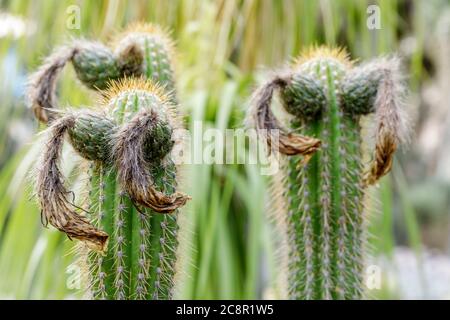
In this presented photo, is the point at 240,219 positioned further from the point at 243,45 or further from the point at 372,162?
the point at 372,162

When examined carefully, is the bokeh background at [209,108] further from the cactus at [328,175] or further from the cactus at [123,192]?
the cactus at [123,192]

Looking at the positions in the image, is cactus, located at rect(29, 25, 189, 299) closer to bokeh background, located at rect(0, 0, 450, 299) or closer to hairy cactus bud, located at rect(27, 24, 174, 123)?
hairy cactus bud, located at rect(27, 24, 174, 123)

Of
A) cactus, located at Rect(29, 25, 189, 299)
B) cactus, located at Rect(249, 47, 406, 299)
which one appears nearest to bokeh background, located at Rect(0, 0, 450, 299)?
cactus, located at Rect(249, 47, 406, 299)

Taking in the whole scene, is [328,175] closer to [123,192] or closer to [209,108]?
[123,192]

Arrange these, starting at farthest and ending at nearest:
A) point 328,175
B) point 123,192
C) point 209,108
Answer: point 209,108 → point 328,175 → point 123,192

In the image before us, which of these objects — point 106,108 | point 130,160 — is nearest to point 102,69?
point 106,108

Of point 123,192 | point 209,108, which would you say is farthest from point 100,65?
point 209,108

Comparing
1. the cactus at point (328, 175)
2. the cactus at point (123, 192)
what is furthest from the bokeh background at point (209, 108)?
the cactus at point (123, 192)
